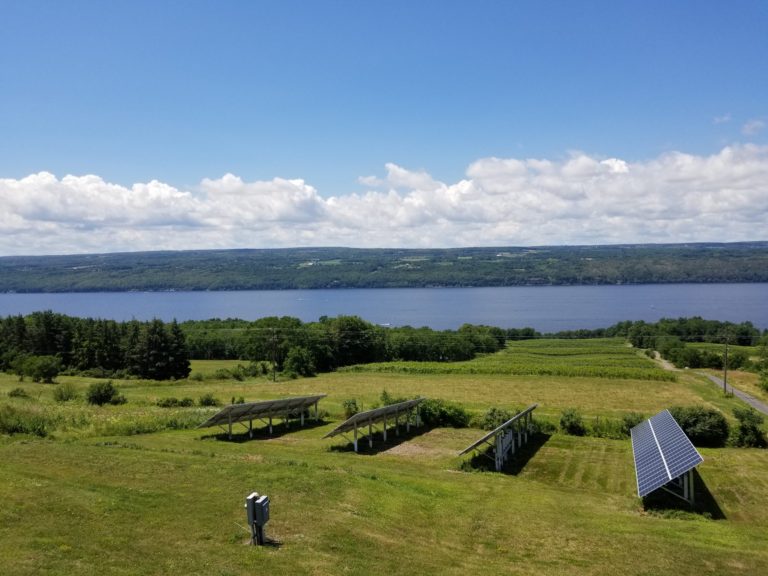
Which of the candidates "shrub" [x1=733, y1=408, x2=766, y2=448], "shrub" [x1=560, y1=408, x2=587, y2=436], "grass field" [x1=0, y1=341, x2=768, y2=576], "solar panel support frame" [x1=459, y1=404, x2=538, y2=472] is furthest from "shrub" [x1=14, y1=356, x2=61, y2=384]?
"shrub" [x1=733, y1=408, x2=766, y2=448]

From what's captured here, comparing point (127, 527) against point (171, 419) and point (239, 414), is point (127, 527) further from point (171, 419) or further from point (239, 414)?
point (171, 419)

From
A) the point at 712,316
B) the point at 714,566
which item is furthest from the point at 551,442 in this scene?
the point at 712,316

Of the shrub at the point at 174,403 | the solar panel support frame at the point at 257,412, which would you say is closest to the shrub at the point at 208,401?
the shrub at the point at 174,403

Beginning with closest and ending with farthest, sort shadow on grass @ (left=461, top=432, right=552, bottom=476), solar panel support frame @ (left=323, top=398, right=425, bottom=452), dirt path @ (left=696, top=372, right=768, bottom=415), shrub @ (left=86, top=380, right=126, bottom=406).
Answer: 1. shadow on grass @ (left=461, top=432, right=552, bottom=476)
2. solar panel support frame @ (left=323, top=398, right=425, bottom=452)
3. shrub @ (left=86, top=380, right=126, bottom=406)
4. dirt path @ (left=696, top=372, right=768, bottom=415)

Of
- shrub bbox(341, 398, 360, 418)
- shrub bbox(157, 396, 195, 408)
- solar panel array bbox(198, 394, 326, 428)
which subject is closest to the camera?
solar panel array bbox(198, 394, 326, 428)

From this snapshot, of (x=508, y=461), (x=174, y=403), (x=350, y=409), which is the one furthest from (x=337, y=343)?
(x=508, y=461)

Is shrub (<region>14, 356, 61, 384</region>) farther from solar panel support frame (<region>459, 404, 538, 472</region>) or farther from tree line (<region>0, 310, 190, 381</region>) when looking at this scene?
solar panel support frame (<region>459, 404, 538, 472</region>)

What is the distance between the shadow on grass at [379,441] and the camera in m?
31.1

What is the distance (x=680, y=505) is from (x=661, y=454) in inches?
94.8

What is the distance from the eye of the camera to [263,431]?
35156 millimetres

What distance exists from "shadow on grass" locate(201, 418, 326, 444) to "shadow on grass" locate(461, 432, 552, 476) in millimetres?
11760

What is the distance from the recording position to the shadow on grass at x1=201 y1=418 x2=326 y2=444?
3234 centimetres

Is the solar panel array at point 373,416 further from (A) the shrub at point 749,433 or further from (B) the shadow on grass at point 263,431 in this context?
(A) the shrub at point 749,433

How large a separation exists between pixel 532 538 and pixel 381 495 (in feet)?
16.6
